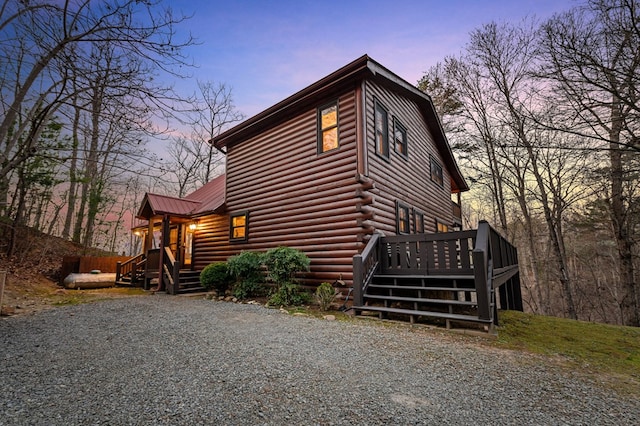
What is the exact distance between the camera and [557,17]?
5.75 metres

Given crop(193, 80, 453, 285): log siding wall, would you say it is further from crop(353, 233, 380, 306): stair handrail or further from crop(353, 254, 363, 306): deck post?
crop(353, 254, 363, 306): deck post

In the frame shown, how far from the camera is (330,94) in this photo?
8.47 m

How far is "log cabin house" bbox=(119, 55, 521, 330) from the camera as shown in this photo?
634 centimetres

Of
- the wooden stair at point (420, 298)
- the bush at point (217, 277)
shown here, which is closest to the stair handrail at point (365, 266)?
the wooden stair at point (420, 298)

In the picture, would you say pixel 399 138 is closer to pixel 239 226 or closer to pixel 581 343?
pixel 239 226

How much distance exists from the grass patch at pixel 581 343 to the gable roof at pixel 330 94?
7038 millimetres

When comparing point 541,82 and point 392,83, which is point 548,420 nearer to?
point 541,82

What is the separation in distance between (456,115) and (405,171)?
10.3 m

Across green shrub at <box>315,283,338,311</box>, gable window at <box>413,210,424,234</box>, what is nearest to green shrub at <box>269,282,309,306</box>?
green shrub at <box>315,283,338,311</box>

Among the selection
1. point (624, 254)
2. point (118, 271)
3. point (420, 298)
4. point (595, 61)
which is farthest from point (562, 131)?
point (118, 271)

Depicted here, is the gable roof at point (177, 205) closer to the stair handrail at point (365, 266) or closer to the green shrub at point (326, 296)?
the green shrub at point (326, 296)

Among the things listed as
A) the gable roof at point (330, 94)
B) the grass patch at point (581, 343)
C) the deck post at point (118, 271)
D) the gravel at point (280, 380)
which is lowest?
the grass patch at point (581, 343)

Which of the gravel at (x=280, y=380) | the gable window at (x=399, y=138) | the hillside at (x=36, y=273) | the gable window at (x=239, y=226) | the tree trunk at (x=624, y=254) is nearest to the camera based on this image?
the gravel at (x=280, y=380)

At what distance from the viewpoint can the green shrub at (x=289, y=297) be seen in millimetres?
7246
